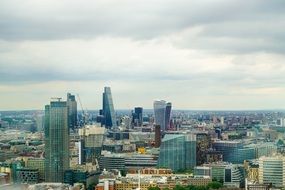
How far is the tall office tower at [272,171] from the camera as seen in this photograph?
39.4 feet

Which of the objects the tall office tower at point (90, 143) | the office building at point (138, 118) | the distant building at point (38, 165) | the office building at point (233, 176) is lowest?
the office building at point (233, 176)

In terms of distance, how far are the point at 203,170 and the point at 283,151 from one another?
82.8 inches

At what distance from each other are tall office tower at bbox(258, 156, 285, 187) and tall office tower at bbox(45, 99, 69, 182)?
12.6 ft

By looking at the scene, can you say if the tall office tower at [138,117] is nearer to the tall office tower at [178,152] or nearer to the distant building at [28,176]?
the tall office tower at [178,152]

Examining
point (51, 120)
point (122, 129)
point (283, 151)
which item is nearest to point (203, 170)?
point (283, 151)

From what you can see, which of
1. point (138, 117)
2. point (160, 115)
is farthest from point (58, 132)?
point (160, 115)

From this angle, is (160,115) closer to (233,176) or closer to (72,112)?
(72,112)

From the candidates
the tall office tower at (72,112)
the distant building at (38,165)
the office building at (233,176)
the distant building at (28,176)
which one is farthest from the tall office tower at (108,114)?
the distant building at (28,176)

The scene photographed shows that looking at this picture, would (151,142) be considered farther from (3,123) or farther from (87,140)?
(3,123)

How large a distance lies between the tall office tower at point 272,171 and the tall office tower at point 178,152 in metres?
1.93

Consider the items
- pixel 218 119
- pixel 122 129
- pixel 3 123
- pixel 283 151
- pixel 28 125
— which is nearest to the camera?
pixel 3 123

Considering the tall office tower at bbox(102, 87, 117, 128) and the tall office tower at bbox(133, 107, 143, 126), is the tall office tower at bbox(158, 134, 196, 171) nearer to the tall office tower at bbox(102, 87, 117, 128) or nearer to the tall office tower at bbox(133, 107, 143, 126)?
the tall office tower at bbox(133, 107, 143, 126)

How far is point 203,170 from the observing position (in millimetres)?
12891

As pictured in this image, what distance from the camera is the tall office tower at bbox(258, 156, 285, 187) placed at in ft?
39.4
